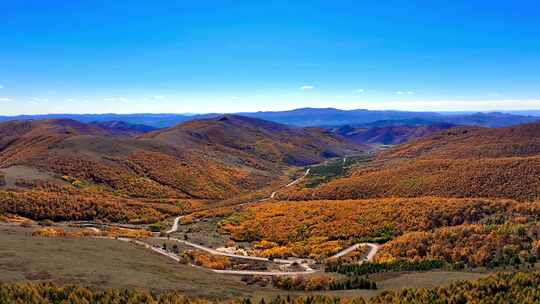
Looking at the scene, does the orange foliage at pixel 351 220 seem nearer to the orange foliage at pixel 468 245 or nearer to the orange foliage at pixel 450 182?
the orange foliage at pixel 468 245

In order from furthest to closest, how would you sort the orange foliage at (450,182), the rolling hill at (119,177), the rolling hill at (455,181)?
the rolling hill at (119,177) → the rolling hill at (455,181) → the orange foliage at (450,182)

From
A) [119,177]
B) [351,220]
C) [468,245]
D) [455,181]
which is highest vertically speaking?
[455,181]

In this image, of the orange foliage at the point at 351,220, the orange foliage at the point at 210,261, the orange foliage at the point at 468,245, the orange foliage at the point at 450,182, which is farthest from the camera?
the orange foliage at the point at 450,182

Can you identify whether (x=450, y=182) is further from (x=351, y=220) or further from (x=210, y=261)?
(x=210, y=261)

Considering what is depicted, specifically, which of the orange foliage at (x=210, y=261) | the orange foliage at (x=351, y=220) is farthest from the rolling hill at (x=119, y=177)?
the orange foliage at (x=210, y=261)

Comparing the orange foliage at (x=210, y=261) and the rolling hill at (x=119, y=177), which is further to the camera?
the rolling hill at (x=119, y=177)

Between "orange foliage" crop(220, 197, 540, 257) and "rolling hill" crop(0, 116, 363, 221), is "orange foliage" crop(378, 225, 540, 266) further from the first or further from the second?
"rolling hill" crop(0, 116, 363, 221)

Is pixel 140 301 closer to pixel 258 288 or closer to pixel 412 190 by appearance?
pixel 258 288

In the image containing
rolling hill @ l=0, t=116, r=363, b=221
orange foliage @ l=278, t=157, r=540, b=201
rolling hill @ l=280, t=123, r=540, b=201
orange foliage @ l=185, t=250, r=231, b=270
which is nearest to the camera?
orange foliage @ l=185, t=250, r=231, b=270

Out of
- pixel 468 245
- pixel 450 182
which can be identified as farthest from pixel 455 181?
pixel 468 245

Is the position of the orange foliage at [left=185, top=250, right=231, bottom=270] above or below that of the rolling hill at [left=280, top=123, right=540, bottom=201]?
below

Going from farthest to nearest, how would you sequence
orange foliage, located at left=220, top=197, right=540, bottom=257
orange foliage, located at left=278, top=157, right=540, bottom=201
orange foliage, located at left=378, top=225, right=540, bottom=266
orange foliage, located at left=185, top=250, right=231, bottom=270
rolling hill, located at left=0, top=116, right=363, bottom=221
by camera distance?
rolling hill, located at left=0, top=116, right=363, bottom=221 < orange foliage, located at left=278, top=157, right=540, bottom=201 < orange foliage, located at left=220, top=197, right=540, bottom=257 < orange foliage, located at left=185, top=250, right=231, bottom=270 < orange foliage, located at left=378, top=225, right=540, bottom=266

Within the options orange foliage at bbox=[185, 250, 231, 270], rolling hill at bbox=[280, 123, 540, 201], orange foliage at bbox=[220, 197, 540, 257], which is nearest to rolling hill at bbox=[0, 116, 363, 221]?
orange foliage at bbox=[220, 197, 540, 257]
